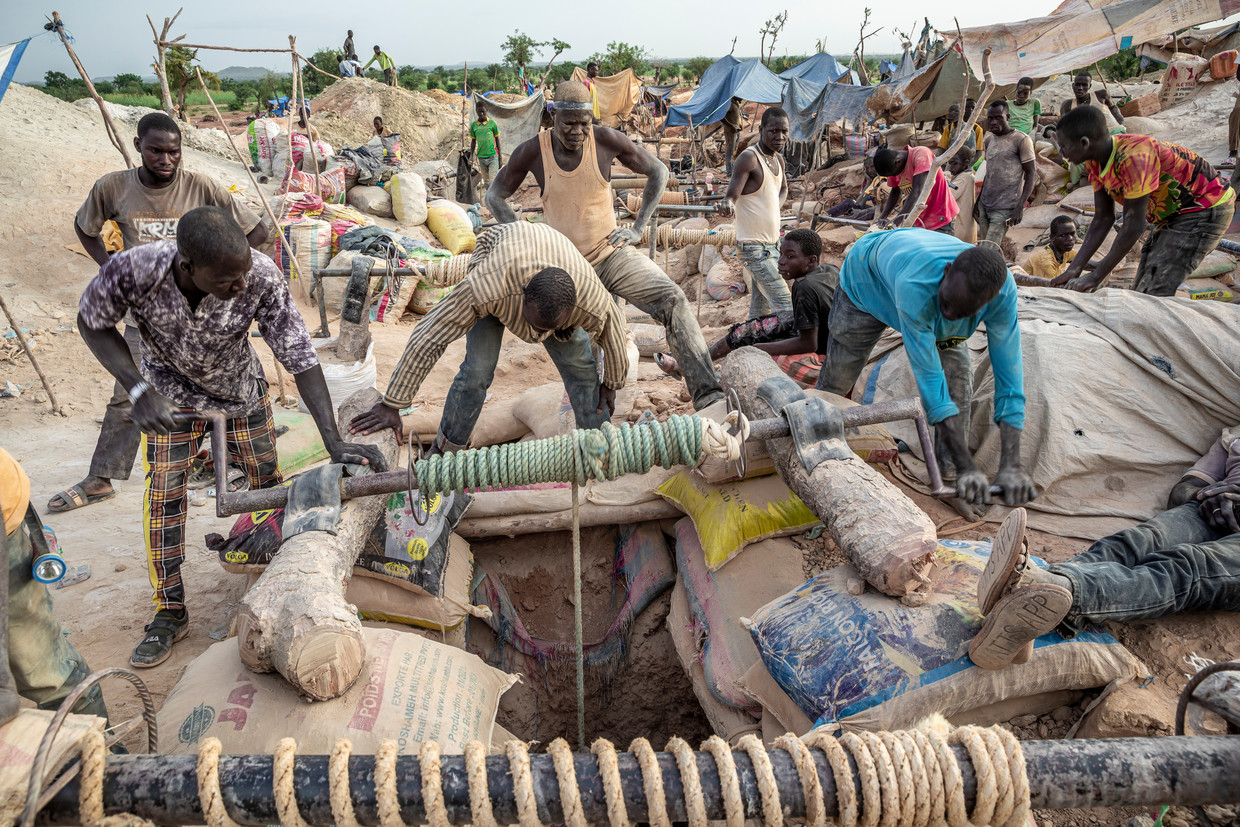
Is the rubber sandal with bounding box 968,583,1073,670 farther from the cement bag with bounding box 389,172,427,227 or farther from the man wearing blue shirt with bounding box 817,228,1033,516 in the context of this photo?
the cement bag with bounding box 389,172,427,227

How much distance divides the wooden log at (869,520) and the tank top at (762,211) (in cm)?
296

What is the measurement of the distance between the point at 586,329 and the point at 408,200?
25.6ft

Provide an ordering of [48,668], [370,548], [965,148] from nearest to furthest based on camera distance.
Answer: [48,668]
[370,548]
[965,148]

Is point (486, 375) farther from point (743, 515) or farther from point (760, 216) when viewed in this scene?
point (760, 216)

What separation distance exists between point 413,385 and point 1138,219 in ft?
12.7

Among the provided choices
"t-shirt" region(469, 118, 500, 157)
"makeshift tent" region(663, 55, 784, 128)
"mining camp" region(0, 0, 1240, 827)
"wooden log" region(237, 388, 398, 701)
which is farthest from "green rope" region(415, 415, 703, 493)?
"makeshift tent" region(663, 55, 784, 128)

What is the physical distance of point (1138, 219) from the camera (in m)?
3.72

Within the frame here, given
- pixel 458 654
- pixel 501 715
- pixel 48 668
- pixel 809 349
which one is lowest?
pixel 501 715

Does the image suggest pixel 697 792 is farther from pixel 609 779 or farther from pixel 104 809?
pixel 104 809

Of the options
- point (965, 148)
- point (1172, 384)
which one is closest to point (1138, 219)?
point (1172, 384)

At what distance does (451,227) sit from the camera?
9578 mm

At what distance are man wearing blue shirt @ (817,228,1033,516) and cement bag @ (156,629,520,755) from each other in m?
1.77

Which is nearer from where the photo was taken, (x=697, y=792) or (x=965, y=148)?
(x=697, y=792)

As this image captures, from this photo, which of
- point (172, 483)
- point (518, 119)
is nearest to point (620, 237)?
point (172, 483)
